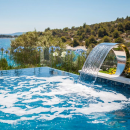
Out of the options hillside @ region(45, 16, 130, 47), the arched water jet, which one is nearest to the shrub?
the arched water jet

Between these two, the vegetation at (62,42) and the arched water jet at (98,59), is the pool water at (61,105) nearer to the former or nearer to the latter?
the arched water jet at (98,59)

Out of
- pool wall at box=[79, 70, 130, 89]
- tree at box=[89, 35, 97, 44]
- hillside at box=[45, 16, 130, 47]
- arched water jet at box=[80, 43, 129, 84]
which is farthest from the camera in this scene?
tree at box=[89, 35, 97, 44]

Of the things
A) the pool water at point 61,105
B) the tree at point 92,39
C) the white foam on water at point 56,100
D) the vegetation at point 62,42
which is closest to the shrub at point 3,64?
the vegetation at point 62,42

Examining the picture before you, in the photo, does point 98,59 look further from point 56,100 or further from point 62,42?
point 62,42

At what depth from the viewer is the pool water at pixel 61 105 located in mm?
4005

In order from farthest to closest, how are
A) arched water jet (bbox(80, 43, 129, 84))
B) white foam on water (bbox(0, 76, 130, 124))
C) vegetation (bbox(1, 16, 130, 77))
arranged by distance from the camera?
vegetation (bbox(1, 16, 130, 77)) → arched water jet (bbox(80, 43, 129, 84)) → white foam on water (bbox(0, 76, 130, 124))

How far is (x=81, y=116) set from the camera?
443cm

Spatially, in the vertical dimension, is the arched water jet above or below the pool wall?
above

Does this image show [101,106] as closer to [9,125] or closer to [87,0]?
[9,125]

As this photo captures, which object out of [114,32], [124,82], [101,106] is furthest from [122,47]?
[114,32]

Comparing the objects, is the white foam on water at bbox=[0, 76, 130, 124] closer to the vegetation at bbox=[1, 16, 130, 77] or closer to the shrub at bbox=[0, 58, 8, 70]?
the vegetation at bbox=[1, 16, 130, 77]

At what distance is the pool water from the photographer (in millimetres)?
4005

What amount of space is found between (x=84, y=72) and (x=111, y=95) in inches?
76.6

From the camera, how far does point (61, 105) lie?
17.0 feet
